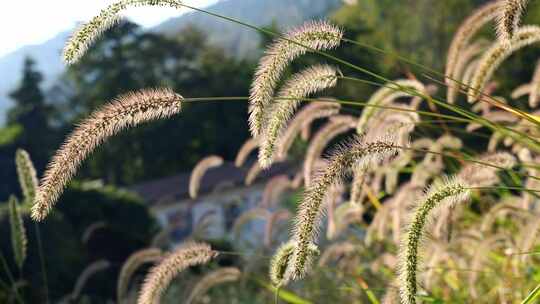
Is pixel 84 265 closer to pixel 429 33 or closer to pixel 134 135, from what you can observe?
pixel 134 135

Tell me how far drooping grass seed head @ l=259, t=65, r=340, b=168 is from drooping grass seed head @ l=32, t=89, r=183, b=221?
32cm

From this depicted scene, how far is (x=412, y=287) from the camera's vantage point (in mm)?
2209

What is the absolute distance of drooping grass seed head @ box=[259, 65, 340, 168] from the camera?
2656 millimetres

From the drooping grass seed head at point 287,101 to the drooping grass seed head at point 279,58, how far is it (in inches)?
2.2

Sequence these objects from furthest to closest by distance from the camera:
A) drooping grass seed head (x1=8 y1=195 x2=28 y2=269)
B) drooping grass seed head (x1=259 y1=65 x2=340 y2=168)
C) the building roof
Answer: the building roof
drooping grass seed head (x1=8 y1=195 x2=28 y2=269)
drooping grass seed head (x1=259 y1=65 x2=340 y2=168)

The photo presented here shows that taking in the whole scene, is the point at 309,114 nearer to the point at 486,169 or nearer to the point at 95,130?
the point at 486,169

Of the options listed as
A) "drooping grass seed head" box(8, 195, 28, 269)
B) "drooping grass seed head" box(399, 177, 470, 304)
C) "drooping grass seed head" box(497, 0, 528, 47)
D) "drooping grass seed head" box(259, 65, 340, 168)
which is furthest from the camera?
"drooping grass seed head" box(8, 195, 28, 269)

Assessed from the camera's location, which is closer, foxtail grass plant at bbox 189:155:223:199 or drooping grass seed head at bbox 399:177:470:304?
drooping grass seed head at bbox 399:177:470:304

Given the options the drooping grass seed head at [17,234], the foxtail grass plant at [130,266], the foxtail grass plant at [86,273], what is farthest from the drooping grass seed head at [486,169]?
the foxtail grass plant at [86,273]

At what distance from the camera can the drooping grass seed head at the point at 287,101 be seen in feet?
8.71

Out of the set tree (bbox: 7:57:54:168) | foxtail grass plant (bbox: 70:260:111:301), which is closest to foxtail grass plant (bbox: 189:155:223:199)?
foxtail grass plant (bbox: 70:260:111:301)

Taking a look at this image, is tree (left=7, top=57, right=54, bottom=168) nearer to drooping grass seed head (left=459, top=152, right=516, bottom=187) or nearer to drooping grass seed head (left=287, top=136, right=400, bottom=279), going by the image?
drooping grass seed head (left=459, top=152, right=516, bottom=187)

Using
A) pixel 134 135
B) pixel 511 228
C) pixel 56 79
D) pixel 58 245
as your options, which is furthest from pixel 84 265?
pixel 56 79

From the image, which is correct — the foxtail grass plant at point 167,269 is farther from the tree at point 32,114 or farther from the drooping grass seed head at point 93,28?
the tree at point 32,114
